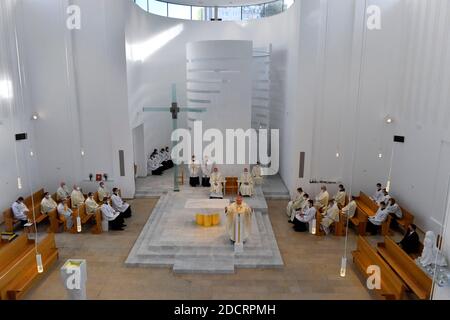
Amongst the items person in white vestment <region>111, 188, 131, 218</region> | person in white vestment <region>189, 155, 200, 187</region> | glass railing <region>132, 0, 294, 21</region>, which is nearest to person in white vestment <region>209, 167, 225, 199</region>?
person in white vestment <region>189, 155, 200, 187</region>

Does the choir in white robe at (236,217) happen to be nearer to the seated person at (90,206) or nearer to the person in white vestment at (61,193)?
the seated person at (90,206)

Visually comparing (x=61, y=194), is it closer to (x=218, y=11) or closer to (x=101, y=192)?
(x=101, y=192)

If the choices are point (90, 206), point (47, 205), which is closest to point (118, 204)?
point (90, 206)

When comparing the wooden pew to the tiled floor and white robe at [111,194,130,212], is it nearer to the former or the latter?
the tiled floor

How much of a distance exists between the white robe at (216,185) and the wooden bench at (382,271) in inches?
207

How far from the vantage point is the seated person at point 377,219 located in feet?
33.7

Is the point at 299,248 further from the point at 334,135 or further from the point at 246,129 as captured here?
the point at 246,129

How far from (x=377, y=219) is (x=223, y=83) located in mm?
6947

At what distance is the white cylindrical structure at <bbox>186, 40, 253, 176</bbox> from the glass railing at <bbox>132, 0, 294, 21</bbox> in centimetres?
356

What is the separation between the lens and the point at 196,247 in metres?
9.20

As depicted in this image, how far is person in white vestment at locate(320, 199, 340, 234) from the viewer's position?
10359 mm

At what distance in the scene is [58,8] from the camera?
1191cm

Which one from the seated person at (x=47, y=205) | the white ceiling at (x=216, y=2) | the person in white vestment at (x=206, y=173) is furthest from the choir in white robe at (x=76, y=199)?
the white ceiling at (x=216, y=2)
